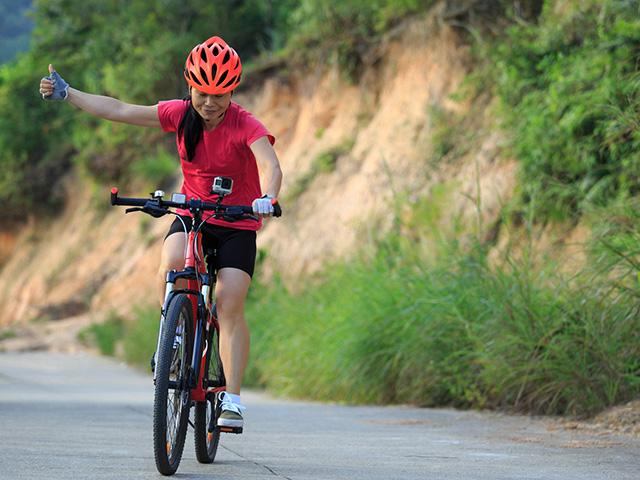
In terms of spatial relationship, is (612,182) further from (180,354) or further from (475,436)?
(180,354)

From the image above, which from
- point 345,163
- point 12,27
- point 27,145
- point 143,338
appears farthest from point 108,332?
point 12,27

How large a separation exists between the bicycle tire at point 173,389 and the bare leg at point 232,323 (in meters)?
0.53

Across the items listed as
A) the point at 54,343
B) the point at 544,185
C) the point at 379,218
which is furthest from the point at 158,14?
the point at 544,185

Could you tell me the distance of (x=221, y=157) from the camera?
7230 mm

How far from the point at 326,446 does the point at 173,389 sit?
68.3 inches

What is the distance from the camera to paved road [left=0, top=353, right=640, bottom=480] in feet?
21.2

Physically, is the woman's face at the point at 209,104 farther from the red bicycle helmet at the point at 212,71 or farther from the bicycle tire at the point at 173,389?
the bicycle tire at the point at 173,389

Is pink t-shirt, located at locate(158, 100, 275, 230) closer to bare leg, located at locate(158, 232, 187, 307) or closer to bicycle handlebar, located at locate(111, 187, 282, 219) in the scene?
bare leg, located at locate(158, 232, 187, 307)

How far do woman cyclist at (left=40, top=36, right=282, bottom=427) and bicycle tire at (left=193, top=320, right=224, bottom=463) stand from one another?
88 millimetres

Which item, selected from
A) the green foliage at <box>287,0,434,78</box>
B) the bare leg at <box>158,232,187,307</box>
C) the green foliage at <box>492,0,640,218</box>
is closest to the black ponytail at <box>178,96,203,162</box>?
the bare leg at <box>158,232,187,307</box>

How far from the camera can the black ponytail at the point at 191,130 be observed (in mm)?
7219

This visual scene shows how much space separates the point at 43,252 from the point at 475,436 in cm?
3359

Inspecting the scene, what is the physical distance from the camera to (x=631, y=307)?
952cm

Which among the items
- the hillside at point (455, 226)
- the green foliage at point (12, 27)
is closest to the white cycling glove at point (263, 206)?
the hillside at point (455, 226)
